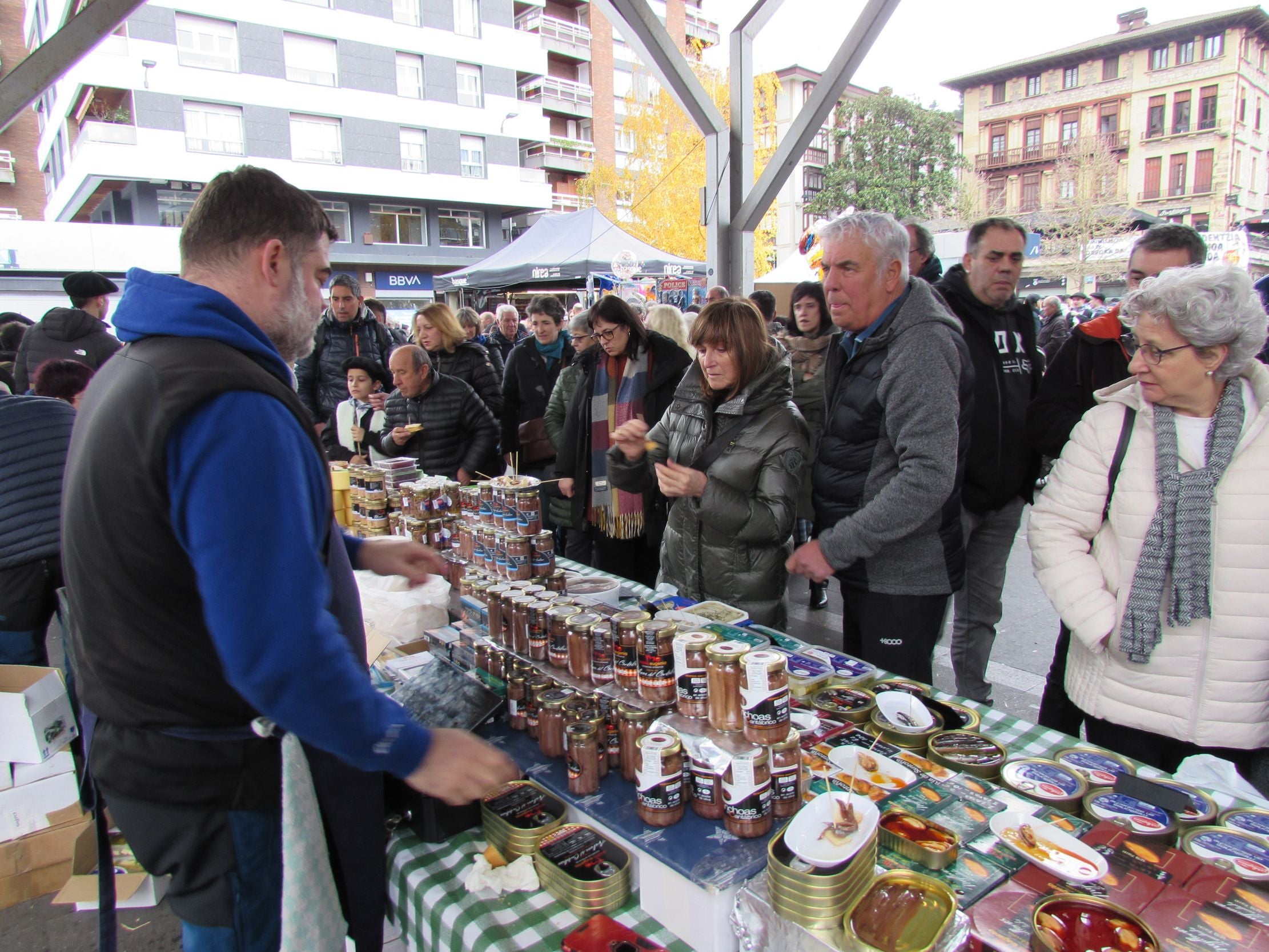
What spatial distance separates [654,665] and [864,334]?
4.61 ft

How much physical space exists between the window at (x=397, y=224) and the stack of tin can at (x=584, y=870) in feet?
85.4

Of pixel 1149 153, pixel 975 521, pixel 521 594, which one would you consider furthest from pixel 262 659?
pixel 1149 153

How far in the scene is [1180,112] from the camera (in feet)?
118

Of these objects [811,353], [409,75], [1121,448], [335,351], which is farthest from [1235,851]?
[409,75]

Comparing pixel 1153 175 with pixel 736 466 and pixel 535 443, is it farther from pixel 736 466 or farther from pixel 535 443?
pixel 736 466

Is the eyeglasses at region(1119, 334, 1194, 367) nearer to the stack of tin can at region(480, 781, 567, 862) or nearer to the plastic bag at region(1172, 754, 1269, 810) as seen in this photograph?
the plastic bag at region(1172, 754, 1269, 810)

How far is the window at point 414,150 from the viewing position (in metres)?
24.7

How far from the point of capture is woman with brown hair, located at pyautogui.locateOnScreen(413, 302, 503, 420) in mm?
5164

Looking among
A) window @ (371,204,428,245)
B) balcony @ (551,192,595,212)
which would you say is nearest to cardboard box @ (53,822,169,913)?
window @ (371,204,428,245)

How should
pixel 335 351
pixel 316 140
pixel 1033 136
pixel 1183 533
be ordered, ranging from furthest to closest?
pixel 1033 136 → pixel 316 140 → pixel 335 351 → pixel 1183 533

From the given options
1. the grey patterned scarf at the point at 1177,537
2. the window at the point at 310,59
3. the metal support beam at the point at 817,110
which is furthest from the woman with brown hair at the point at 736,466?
the window at the point at 310,59

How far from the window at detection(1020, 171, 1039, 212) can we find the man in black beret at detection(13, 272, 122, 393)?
151 ft

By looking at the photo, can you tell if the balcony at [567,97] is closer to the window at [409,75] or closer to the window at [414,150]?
the window at [409,75]

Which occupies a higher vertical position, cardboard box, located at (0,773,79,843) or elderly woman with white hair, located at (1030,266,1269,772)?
elderly woman with white hair, located at (1030,266,1269,772)
